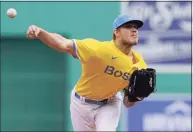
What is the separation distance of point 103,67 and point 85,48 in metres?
0.30

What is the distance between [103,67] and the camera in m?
7.39

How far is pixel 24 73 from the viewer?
1138 centimetres

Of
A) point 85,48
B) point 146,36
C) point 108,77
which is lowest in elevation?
point 108,77

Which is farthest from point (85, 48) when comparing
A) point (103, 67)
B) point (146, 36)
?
point (146, 36)

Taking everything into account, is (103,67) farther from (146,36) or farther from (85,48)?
(146,36)

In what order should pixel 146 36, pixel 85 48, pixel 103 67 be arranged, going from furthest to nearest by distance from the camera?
pixel 146 36
pixel 103 67
pixel 85 48

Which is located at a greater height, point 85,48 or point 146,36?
point 146,36

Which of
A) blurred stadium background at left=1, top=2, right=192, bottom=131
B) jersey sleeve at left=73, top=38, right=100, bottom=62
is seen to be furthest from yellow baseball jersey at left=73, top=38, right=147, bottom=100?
blurred stadium background at left=1, top=2, right=192, bottom=131

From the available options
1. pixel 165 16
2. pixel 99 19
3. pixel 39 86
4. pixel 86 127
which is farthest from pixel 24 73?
pixel 86 127

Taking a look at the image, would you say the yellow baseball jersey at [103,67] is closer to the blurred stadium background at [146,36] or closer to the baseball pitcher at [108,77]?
the baseball pitcher at [108,77]

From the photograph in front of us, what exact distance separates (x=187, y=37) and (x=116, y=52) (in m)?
3.67

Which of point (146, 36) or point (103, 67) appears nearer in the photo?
point (103, 67)

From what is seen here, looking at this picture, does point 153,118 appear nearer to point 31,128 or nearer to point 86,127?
point 31,128

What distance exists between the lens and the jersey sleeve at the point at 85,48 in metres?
7.18
